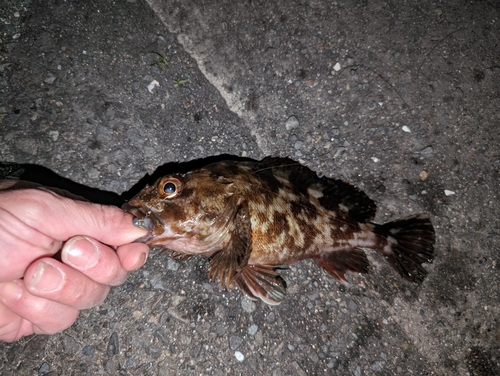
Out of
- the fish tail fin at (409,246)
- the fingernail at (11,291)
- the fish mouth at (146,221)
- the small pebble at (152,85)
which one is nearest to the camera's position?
the fingernail at (11,291)

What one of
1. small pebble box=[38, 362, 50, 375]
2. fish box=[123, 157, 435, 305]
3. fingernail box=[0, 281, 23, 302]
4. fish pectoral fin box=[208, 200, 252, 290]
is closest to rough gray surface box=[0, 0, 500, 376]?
small pebble box=[38, 362, 50, 375]

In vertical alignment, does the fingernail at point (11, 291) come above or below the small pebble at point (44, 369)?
above

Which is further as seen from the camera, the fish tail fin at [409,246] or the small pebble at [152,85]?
the small pebble at [152,85]

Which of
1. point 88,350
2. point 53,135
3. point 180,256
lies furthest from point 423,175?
point 53,135

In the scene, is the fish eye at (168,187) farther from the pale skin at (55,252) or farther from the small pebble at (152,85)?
the small pebble at (152,85)

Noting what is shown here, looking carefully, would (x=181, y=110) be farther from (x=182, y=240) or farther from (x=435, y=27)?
(x=435, y=27)

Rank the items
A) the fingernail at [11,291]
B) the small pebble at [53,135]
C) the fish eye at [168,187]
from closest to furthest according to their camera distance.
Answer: the fingernail at [11,291]
the fish eye at [168,187]
the small pebble at [53,135]

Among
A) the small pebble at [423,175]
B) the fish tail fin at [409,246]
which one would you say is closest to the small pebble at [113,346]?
the fish tail fin at [409,246]
